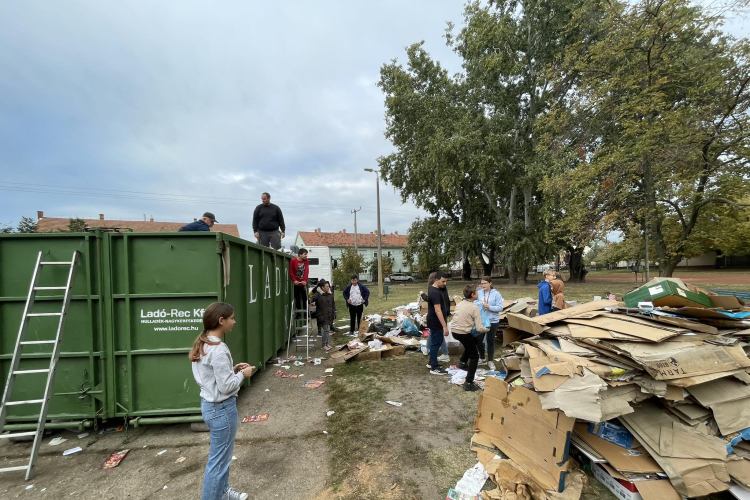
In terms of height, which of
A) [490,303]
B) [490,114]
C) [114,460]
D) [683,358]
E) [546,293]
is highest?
[490,114]

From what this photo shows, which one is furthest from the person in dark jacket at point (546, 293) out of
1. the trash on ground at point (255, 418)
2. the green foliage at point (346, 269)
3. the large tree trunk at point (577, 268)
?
the large tree trunk at point (577, 268)

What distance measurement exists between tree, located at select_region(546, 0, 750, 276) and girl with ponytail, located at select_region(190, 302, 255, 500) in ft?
46.0

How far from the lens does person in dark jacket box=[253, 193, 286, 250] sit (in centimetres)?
748

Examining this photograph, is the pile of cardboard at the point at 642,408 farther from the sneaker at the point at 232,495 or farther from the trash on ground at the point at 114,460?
the trash on ground at the point at 114,460

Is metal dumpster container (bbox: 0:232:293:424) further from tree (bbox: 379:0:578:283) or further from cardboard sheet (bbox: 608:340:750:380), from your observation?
tree (bbox: 379:0:578:283)

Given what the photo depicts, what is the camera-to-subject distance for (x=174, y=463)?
124 inches

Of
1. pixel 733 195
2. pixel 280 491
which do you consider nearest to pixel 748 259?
pixel 733 195

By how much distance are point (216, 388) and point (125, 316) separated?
2237mm

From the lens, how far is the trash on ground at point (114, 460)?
310 centimetres

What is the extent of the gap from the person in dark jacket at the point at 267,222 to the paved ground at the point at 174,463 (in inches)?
169

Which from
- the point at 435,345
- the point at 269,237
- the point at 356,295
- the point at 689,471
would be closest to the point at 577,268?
the point at 356,295

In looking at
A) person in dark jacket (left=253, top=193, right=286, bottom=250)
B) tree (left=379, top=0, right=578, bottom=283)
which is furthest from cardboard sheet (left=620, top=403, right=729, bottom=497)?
tree (left=379, top=0, right=578, bottom=283)

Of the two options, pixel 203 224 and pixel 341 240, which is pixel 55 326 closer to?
pixel 203 224

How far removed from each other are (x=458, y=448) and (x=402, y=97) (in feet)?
67.7
